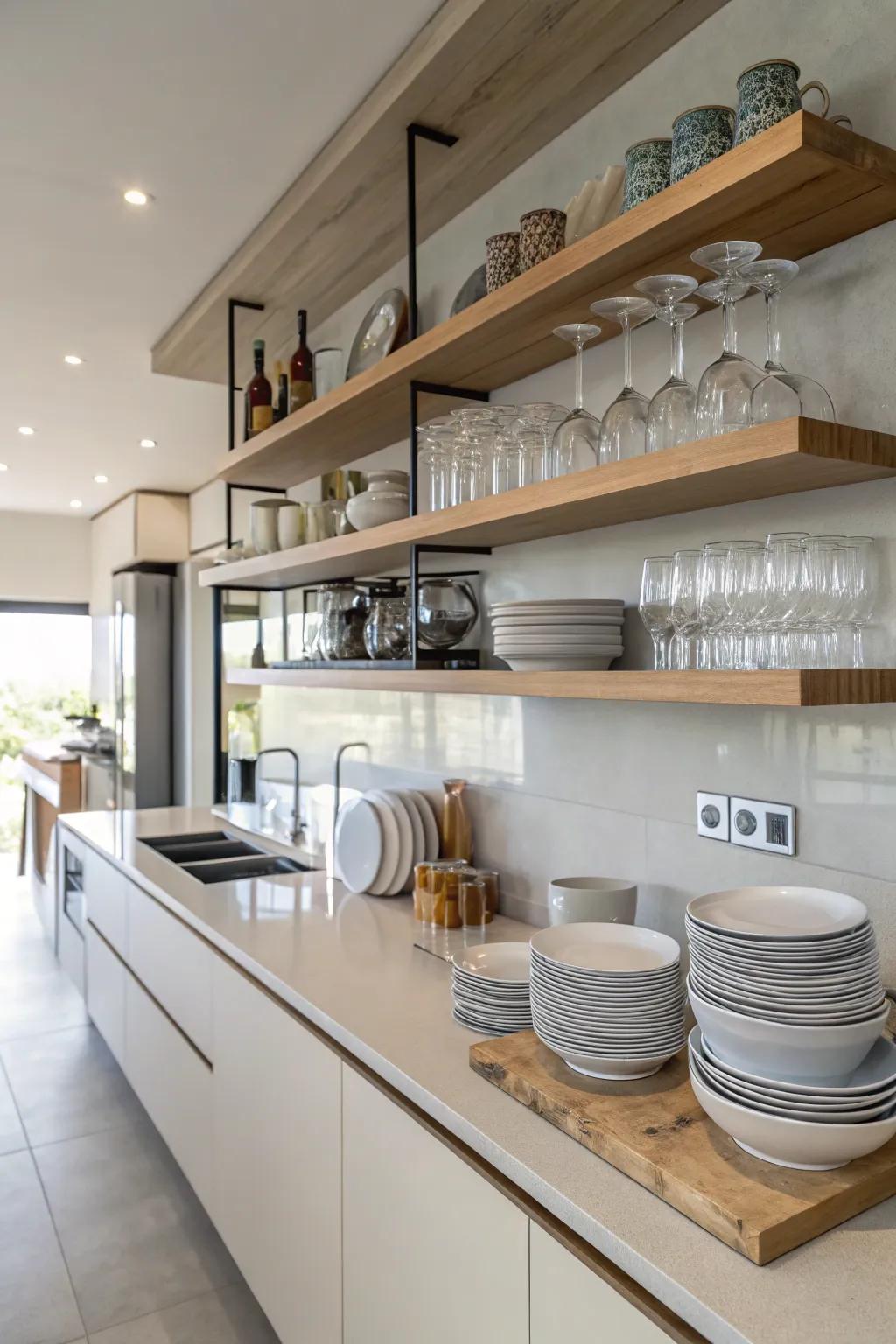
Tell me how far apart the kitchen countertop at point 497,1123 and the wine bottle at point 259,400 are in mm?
1372

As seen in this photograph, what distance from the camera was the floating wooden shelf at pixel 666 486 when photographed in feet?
3.82

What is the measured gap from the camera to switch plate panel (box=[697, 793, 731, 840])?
1591mm

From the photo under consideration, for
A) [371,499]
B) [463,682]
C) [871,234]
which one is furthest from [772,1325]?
[371,499]

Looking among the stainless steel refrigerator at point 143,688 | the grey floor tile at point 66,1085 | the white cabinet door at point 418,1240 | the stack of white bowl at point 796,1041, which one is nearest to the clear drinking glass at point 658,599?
the stack of white bowl at point 796,1041

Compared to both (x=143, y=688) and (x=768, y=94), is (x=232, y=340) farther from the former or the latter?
(x=143, y=688)

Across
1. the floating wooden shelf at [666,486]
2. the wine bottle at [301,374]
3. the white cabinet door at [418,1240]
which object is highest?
the wine bottle at [301,374]

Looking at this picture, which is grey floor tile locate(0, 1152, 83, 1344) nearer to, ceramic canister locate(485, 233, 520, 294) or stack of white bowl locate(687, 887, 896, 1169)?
stack of white bowl locate(687, 887, 896, 1169)

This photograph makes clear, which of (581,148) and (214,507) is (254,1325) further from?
(214,507)

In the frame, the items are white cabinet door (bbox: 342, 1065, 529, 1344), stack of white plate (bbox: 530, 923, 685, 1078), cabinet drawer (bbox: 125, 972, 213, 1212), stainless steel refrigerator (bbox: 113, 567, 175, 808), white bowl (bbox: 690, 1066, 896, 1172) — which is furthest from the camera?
stainless steel refrigerator (bbox: 113, 567, 175, 808)

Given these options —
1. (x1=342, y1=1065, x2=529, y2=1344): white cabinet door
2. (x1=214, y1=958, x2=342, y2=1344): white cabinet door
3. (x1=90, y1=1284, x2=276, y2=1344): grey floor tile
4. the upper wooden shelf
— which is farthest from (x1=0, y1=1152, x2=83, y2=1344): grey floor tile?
the upper wooden shelf

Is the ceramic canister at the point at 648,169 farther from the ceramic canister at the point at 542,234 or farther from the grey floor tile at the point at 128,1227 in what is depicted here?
the grey floor tile at the point at 128,1227

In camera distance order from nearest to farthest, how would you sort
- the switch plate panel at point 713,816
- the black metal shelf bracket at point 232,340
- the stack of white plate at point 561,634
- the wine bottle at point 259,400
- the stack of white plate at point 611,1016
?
the stack of white plate at point 611,1016 → the switch plate panel at point 713,816 → the stack of white plate at point 561,634 → the wine bottle at point 259,400 → the black metal shelf bracket at point 232,340

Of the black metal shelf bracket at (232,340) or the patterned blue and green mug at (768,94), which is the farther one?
the black metal shelf bracket at (232,340)

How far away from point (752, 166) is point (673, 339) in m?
0.32
